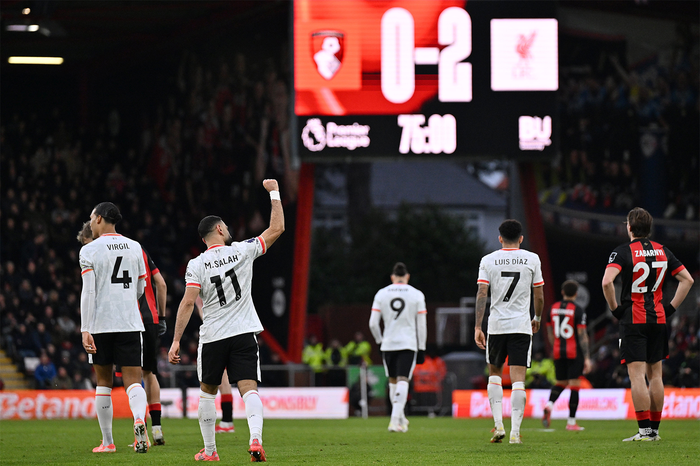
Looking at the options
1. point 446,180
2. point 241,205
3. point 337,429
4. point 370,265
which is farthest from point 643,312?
point 446,180

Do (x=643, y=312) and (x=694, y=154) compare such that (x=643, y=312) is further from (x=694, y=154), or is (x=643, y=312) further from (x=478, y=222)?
(x=478, y=222)

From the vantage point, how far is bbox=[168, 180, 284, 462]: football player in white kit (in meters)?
7.45

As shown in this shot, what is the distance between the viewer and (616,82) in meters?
27.1

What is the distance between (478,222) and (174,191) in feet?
129

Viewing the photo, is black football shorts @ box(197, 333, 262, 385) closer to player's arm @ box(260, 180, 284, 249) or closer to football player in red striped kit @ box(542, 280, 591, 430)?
player's arm @ box(260, 180, 284, 249)

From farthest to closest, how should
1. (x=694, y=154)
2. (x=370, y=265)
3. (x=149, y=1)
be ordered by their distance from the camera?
(x=370, y=265)
(x=694, y=154)
(x=149, y=1)

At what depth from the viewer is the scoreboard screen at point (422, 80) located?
65.9ft

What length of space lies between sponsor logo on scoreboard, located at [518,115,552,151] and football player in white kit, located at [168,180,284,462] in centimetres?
Result: 1353

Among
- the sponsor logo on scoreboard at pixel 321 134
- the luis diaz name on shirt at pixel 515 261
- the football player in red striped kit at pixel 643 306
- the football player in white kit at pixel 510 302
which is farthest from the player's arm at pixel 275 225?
the sponsor logo on scoreboard at pixel 321 134

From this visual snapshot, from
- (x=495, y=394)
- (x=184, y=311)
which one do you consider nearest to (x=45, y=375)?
(x=495, y=394)

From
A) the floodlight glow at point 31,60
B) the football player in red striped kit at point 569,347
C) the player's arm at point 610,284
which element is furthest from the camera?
the floodlight glow at point 31,60

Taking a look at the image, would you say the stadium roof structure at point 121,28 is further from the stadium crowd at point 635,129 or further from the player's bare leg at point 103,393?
the player's bare leg at point 103,393

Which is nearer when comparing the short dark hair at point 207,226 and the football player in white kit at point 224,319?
the football player in white kit at point 224,319

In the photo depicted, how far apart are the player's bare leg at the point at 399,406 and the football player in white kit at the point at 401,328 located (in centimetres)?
1
